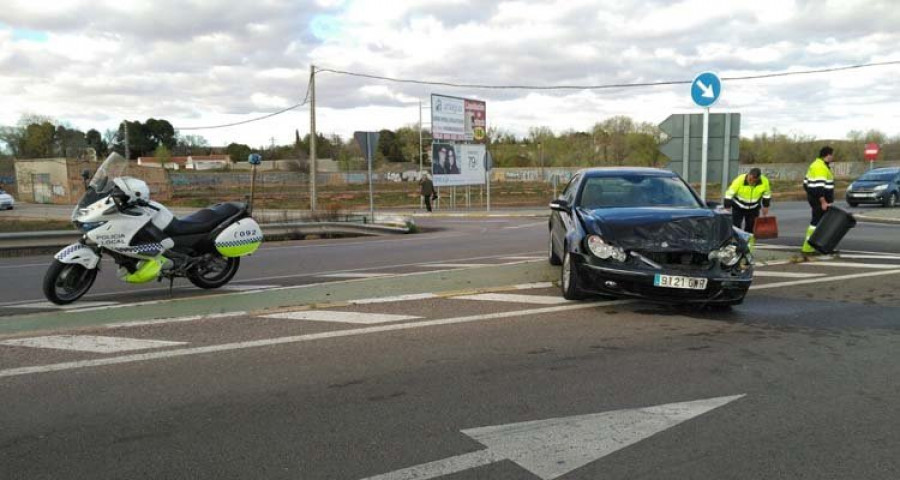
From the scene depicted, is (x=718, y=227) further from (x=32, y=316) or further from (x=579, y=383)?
(x=32, y=316)

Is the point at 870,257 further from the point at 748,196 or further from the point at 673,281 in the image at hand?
the point at 673,281

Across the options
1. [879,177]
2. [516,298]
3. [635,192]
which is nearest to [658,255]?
[635,192]

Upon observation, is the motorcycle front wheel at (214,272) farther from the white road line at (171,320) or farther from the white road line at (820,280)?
the white road line at (820,280)

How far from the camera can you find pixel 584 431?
380 centimetres

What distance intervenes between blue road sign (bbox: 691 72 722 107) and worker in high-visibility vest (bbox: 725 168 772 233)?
1.64 meters

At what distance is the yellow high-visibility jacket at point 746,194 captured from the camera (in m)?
12.1

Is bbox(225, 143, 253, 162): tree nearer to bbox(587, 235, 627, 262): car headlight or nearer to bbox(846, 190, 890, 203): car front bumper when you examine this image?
bbox(846, 190, 890, 203): car front bumper

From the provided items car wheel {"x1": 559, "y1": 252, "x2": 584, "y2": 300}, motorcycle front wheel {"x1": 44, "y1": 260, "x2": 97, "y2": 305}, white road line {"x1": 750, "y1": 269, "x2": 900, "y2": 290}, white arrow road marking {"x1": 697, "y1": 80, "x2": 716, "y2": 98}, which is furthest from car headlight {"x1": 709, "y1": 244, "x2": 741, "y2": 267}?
motorcycle front wheel {"x1": 44, "y1": 260, "x2": 97, "y2": 305}

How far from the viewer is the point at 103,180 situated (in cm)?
753

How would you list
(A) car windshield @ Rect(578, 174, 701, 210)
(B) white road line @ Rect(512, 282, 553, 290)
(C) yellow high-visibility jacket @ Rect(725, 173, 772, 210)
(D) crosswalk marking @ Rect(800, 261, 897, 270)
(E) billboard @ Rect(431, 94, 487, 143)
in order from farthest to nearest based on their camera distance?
(E) billboard @ Rect(431, 94, 487, 143) < (C) yellow high-visibility jacket @ Rect(725, 173, 772, 210) < (D) crosswalk marking @ Rect(800, 261, 897, 270) < (B) white road line @ Rect(512, 282, 553, 290) < (A) car windshield @ Rect(578, 174, 701, 210)

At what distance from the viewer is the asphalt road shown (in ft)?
11.2

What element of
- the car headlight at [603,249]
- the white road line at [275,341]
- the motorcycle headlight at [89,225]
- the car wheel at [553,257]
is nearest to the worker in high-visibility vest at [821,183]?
the car wheel at [553,257]

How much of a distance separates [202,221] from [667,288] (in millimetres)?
5599

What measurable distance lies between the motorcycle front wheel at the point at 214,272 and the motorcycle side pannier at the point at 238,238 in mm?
296
